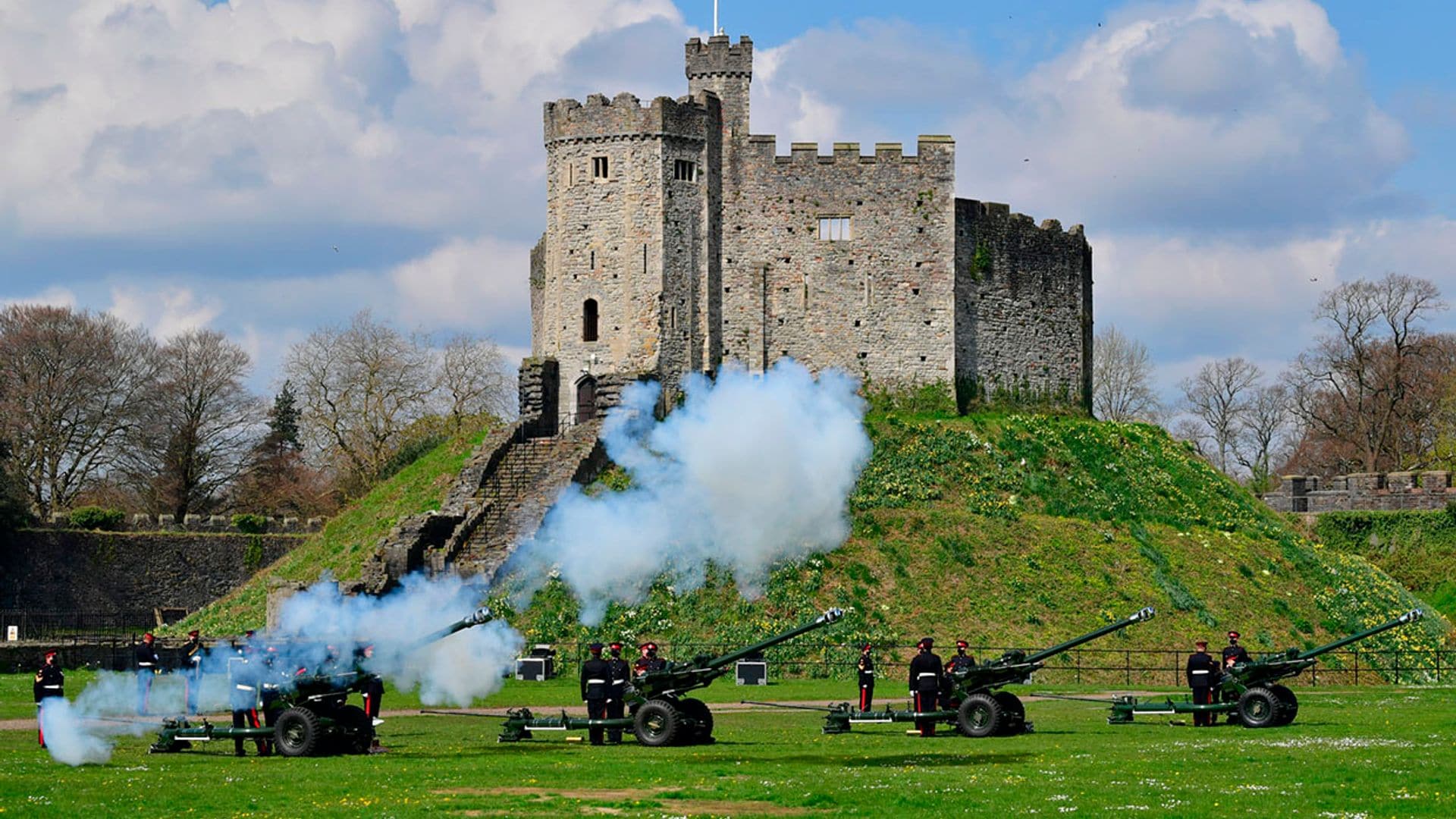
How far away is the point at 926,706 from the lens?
3325 centimetres

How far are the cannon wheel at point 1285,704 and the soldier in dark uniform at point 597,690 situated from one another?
1183 cm

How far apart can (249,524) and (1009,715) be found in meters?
62.7

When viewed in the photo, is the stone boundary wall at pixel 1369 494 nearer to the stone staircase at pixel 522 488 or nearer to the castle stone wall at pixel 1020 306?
the castle stone wall at pixel 1020 306

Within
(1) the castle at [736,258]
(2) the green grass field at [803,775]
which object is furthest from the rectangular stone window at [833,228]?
(2) the green grass field at [803,775]

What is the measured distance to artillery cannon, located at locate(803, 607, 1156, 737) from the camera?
32.5 m

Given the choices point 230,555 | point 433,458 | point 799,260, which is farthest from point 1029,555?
point 230,555

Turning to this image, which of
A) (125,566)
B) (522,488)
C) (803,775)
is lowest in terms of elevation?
(803,775)

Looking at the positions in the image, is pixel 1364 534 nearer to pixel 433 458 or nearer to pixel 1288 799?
pixel 433 458

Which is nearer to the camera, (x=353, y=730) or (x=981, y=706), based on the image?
(x=353, y=730)

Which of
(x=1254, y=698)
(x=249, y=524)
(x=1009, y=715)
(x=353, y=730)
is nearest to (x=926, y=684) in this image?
(x=1009, y=715)

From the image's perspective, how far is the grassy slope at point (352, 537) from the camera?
57.3m

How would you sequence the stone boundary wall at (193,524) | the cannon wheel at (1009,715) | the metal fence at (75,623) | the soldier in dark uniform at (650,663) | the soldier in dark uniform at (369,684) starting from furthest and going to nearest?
1. the stone boundary wall at (193,524)
2. the metal fence at (75,623)
3. the cannon wheel at (1009,715)
4. the soldier in dark uniform at (650,663)
5. the soldier in dark uniform at (369,684)

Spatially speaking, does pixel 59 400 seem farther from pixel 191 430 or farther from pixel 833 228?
Result: pixel 833 228

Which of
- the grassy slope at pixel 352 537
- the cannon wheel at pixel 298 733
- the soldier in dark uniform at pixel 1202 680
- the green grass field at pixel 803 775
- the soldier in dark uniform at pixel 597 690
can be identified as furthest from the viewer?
the grassy slope at pixel 352 537
